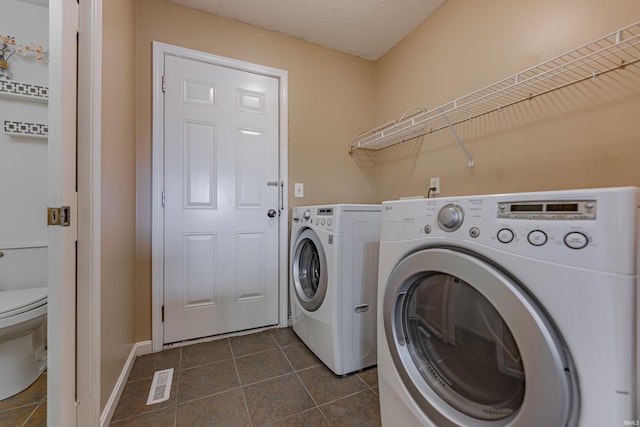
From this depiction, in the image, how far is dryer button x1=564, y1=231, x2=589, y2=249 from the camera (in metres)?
0.50

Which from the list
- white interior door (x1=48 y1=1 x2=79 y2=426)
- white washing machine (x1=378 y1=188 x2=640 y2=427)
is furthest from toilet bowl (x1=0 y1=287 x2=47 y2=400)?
white washing machine (x1=378 y1=188 x2=640 y2=427)

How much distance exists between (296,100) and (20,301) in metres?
2.01

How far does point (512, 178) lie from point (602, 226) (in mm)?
994

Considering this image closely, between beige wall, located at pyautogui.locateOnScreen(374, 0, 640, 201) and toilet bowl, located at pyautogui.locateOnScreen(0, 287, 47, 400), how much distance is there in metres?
2.29

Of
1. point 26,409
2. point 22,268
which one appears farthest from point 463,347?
point 22,268

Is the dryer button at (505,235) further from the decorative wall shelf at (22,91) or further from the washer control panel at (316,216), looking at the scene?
the decorative wall shelf at (22,91)

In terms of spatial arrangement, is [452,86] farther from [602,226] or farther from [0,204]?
[0,204]

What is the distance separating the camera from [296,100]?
206cm

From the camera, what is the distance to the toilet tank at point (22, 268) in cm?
141

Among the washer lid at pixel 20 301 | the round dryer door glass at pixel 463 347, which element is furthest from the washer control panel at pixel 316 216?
the washer lid at pixel 20 301

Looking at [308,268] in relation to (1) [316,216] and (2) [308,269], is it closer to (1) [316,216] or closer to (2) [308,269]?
(2) [308,269]

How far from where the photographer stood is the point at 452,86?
1.64 meters

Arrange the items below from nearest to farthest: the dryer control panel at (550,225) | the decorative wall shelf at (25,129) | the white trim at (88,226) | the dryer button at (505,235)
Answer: the dryer control panel at (550,225), the dryer button at (505,235), the white trim at (88,226), the decorative wall shelf at (25,129)

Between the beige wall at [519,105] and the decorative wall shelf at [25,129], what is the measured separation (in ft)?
7.93
